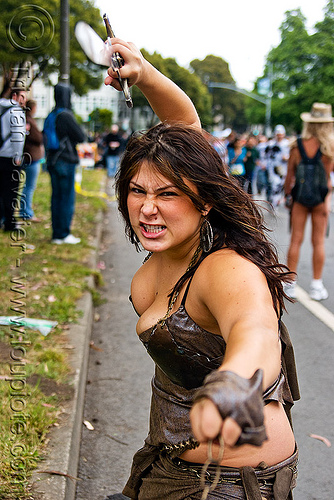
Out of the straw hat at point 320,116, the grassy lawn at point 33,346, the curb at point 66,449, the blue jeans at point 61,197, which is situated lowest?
the curb at point 66,449

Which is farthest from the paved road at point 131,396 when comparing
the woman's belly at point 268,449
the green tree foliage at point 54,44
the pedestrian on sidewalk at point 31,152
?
the green tree foliage at point 54,44

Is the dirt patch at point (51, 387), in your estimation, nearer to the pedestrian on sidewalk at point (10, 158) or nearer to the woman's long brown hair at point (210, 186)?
the woman's long brown hair at point (210, 186)

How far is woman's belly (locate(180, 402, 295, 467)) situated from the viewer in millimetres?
2018

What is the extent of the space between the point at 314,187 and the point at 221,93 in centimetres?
10076

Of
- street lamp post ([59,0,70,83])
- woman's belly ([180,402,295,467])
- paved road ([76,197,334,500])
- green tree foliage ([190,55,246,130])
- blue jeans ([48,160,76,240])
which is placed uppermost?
green tree foliage ([190,55,246,130])

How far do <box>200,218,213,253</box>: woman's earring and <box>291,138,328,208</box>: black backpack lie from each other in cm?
484

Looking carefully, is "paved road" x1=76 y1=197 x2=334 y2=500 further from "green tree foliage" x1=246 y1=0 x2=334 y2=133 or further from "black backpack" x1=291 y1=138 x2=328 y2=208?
"green tree foliage" x1=246 y1=0 x2=334 y2=133

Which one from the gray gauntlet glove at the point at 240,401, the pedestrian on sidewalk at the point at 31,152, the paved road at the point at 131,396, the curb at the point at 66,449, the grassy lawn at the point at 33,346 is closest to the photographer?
the gray gauntlet glove at the point at 240,401

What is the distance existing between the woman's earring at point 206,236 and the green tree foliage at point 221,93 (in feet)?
333

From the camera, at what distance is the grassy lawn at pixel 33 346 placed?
3166 mm

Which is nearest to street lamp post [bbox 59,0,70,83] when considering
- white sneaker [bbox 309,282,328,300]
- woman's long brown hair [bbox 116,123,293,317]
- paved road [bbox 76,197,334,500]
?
paved road [bbox 76,197,334,500]

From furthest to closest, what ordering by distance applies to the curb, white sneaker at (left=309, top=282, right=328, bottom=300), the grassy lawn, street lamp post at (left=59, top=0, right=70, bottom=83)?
street lamp post at (left=59, top=0, right=70, bottom=83)
white sneaker at (left=309, top=282, right=328, bottom=300)
the grassy lawn
the curb

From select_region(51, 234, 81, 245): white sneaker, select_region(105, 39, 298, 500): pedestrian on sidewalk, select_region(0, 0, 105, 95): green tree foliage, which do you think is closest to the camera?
select_region(105, 39, 298, 500): pedestrian on sidewalk

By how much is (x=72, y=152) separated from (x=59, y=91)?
0.83 metres
